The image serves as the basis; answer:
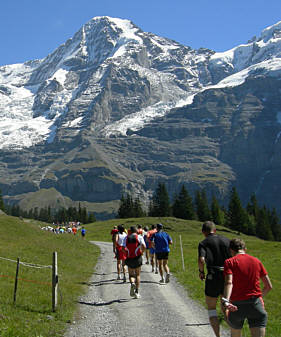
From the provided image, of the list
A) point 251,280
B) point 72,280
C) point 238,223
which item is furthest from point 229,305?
point 238,223

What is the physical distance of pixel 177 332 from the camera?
1170cm

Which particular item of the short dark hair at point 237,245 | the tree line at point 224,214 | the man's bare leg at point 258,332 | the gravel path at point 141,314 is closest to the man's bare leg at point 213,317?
the gravel path at point 141,314

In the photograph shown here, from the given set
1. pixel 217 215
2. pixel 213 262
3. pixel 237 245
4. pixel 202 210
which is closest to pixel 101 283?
pixel 213 262

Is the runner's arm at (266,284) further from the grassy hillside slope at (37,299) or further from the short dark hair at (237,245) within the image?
the grassy hillside slope at (37,299)

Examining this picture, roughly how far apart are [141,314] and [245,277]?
21.2 feet

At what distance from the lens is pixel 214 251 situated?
11133mm

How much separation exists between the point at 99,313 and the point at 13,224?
4464 cm

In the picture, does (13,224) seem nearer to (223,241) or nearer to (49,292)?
(49,292)

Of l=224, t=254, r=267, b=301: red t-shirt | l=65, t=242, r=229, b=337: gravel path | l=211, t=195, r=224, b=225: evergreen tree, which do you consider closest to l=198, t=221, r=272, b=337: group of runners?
l=224, t=254, r=267, b=301: red t-shirt

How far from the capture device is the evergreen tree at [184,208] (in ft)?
398

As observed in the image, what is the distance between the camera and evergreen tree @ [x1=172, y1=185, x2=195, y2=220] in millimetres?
121438

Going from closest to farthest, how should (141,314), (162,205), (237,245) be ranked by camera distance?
(237,245) → (141,314) → (162,205)

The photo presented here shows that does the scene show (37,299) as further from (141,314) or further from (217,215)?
(217,215)

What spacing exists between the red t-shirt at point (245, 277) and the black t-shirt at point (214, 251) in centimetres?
217
